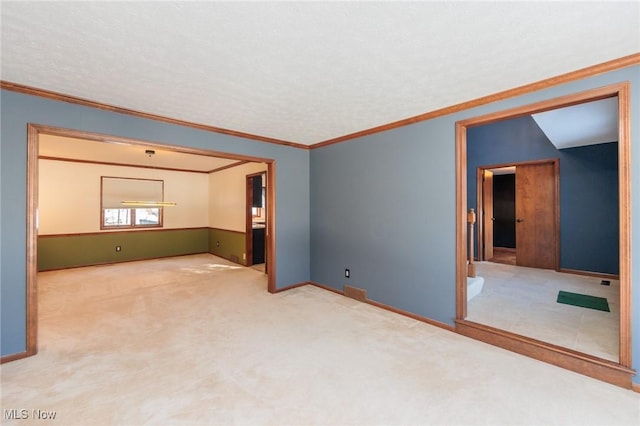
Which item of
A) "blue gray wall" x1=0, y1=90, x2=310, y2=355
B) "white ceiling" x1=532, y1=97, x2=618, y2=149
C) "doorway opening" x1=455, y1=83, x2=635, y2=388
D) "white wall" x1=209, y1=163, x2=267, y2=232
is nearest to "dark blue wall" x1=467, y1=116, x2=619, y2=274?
"white ceiling" x1=532, y1=97, x2=618, y2=149

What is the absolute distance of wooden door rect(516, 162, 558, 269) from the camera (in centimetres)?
543

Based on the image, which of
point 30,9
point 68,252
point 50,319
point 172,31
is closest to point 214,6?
point 172,31

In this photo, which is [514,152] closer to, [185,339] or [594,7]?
[594,7]

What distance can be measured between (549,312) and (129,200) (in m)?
8.10

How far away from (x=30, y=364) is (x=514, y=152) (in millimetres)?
7631

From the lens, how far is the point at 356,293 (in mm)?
3945

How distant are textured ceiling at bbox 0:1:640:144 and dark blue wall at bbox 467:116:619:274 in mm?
3940

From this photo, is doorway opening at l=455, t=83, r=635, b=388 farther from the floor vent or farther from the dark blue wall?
the dark blue wall

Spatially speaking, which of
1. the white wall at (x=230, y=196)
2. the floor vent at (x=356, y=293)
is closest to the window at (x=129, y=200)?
the white wall at (x=230, y=196)

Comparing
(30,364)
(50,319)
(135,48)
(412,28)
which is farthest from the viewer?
(50,319)

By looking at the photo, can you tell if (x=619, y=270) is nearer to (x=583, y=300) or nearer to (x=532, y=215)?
(x=583, y=300)

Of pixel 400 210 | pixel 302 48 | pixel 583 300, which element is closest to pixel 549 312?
pixel 583 300

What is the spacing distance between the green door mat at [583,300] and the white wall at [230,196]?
5.21 m

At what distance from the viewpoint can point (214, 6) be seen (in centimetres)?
147
